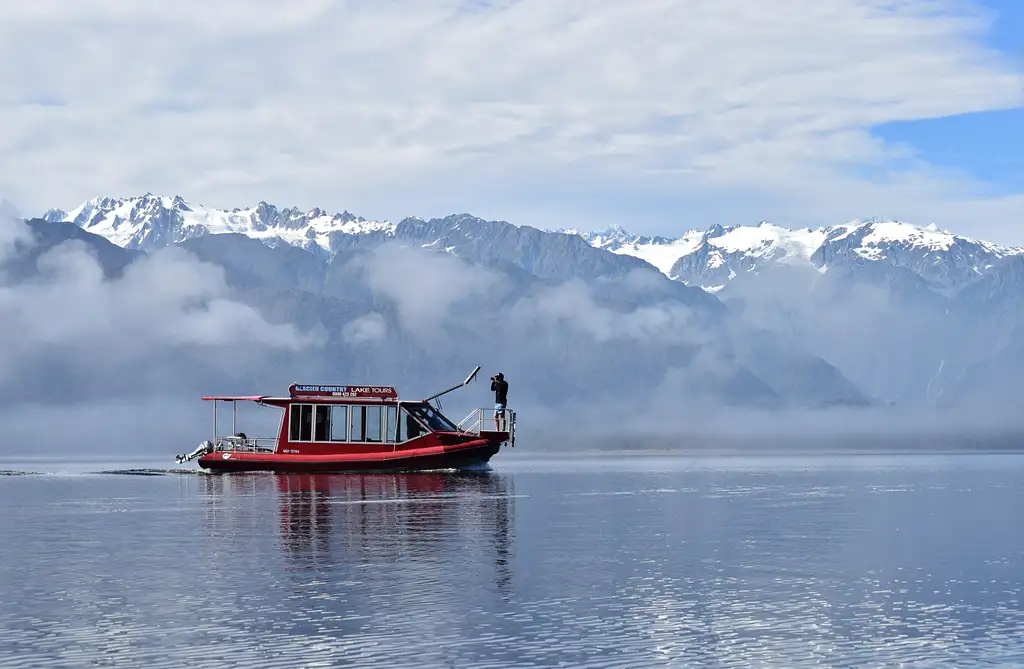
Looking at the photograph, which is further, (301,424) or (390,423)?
(390,423)

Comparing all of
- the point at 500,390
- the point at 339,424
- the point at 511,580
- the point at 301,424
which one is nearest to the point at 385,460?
the point at 339,424

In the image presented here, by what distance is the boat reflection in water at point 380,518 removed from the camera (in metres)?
57.9

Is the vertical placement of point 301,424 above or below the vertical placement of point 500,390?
below

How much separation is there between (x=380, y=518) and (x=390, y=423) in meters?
42.5

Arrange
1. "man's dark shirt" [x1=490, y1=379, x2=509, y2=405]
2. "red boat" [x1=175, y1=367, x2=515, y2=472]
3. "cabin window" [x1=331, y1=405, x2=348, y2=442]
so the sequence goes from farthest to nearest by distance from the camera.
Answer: "cabin window" [x1=331, y1=405, x2=348, y2=442]
"red boat" [x1=175, y1=367, x2=515, y2=472]
"man's dark shirt" [x1=490, y1=379, x2=509, y2=405]

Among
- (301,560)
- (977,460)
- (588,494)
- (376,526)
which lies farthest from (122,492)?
(977,460)

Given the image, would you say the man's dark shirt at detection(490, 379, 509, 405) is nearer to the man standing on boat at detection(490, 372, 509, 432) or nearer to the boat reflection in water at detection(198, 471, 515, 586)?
the man standing on boat at detection(490, 372, 509, 432)

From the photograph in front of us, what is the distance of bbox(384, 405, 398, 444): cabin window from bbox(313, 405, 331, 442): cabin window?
458cm

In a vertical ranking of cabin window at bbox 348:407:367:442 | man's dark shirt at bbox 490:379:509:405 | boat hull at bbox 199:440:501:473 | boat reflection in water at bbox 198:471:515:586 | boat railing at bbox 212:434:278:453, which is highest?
man's dark shirt at bbox 490:379:509:405

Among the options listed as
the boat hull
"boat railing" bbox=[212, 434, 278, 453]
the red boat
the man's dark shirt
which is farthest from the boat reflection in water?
the man's dark shirt

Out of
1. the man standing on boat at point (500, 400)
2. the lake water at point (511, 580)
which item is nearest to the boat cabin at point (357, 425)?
the man standing on boat at point (500, 400)

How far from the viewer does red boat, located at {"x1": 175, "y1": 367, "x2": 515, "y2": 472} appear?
11544 centimetres

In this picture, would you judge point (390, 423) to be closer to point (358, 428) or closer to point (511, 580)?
point (358, 428)

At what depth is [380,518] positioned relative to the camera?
7638 centimetres
